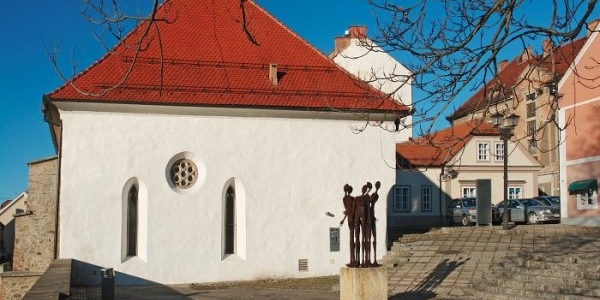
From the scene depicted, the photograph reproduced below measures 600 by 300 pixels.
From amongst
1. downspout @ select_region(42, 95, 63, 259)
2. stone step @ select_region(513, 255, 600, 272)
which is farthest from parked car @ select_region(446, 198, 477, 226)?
downspout @ select_region(42, 95, 63, 259)

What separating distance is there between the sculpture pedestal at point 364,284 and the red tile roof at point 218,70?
27.6 ft

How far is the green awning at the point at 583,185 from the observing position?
27047mm

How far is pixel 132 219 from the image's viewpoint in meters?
21.5

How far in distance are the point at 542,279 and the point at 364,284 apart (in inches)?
186

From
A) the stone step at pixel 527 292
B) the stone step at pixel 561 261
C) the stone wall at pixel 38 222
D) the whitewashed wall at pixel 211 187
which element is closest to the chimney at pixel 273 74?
the whitewashed wall at pixel 211 187

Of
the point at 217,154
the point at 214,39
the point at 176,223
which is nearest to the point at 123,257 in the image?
the point at 176,223

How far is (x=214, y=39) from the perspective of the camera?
24.1 metres

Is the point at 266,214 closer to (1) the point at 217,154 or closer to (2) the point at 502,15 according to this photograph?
(1) the point at 217,154

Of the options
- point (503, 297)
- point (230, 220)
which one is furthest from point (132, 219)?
point (503, 297)

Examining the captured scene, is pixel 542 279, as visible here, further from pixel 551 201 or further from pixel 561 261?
pixel 551 201

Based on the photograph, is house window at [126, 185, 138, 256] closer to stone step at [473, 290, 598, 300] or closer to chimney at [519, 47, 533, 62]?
stone step at [473, 290, 598, 300]

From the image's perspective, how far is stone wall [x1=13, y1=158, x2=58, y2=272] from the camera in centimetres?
2620

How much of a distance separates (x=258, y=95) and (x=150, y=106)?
344 cm

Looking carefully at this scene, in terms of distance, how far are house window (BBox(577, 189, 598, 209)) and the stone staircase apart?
35.0ft
